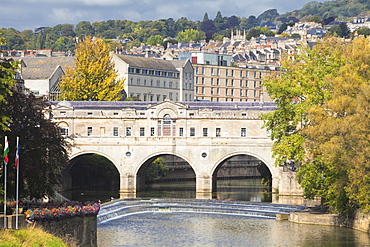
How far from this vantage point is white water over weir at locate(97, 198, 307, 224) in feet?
205

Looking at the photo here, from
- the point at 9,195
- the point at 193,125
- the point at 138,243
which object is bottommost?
the point at 138,243

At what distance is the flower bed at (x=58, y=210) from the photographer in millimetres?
40094

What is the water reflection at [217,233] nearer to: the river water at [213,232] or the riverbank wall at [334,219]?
the river water at [213,232]

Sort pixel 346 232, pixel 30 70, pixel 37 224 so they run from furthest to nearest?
pixel 30 70
pixel 346 232
pixel 37 224

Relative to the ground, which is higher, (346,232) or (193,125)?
(193,125)

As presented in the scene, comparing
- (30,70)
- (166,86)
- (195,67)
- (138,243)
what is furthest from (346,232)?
(195,67)

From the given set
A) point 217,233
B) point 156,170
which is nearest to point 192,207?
point 217,233

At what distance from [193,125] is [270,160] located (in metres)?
8.20

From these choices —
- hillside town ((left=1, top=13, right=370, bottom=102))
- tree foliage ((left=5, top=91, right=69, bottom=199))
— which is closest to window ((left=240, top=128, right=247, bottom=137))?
hillside town ((left=1, top=13, right=370, bottom=102))

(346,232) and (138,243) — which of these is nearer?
(138,243)

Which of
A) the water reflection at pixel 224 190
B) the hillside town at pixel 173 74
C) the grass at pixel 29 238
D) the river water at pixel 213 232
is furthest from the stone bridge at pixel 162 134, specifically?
the grass at pixel 29 238

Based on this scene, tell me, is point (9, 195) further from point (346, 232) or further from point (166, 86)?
point (166, 86)

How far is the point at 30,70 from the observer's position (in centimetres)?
11338

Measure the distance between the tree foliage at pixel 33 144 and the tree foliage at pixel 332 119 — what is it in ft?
54.4
